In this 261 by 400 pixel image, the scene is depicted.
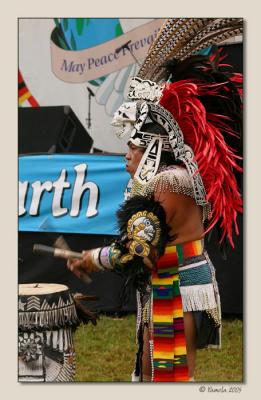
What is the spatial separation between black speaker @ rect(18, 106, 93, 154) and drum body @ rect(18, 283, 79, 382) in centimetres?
210

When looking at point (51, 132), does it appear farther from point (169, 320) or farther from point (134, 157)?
point (169, 320)

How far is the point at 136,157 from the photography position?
375cm

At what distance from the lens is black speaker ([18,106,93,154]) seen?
234 inches

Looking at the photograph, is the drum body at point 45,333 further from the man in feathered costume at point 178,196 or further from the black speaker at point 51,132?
the black speaker at point 51,132

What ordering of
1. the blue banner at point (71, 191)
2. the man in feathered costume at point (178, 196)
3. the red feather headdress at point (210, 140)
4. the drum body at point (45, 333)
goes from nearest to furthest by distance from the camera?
the man in feathered costume at point (178, 196)
the red feather headdress at point (210, 140)
the drum body at point (45, 333)
the blue banner at point (71, 191)

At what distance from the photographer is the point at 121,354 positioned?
5434 mm

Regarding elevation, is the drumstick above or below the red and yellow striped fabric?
above

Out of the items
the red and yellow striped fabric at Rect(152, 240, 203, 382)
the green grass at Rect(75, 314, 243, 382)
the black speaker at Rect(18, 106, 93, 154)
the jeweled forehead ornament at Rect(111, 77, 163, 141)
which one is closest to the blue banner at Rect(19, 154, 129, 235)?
the black speaker at Rect(18, 106, 93, 154)

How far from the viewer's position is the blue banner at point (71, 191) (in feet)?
19.2

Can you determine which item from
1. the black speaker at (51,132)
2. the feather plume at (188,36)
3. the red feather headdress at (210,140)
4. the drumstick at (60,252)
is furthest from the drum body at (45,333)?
the black speaker at (51,132)

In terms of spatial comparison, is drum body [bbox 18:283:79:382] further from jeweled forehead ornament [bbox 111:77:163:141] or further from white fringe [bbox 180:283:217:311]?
jeweled forehead ornament [bbox 111:77:163:141]

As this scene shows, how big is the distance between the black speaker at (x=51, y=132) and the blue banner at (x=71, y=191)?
10 centimetres

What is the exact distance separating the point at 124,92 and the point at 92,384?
2.40 m
